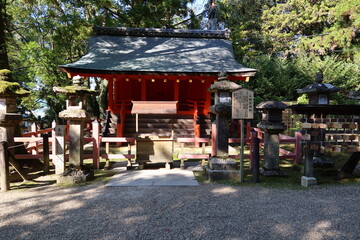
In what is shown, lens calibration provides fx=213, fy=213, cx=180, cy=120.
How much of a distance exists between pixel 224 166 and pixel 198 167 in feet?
4.48

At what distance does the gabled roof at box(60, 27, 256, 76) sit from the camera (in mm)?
9273

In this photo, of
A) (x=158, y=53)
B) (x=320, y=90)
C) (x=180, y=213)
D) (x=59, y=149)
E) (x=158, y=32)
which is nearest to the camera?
(x=180, y=213)

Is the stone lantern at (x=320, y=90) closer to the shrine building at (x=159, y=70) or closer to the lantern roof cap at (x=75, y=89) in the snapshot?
the shrine building at (x=159, y=70)

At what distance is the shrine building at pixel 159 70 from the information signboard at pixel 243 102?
1843 mm

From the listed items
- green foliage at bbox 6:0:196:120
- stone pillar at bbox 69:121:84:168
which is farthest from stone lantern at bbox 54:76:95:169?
green foliage at bbox 6:0:196:120

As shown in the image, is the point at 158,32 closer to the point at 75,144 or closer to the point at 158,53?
the point at 158,53

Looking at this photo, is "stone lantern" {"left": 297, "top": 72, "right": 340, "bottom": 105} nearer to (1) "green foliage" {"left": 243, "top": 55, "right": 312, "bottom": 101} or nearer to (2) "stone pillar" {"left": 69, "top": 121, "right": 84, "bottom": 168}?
(2) "stone pillar" {"left": 69, "top": 121, "right": 84, "bottom": 168}

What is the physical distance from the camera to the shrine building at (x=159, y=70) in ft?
30.3

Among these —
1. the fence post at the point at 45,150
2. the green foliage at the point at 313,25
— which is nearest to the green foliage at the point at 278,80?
the green foliage at the point at 313,25

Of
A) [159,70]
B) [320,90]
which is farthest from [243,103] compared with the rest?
[159,70]

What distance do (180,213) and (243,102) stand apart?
2.88 meters

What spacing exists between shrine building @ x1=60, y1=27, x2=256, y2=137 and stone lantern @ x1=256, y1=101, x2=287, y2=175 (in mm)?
2501

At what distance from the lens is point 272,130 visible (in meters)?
5.43

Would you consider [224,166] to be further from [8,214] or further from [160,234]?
[8,214]
